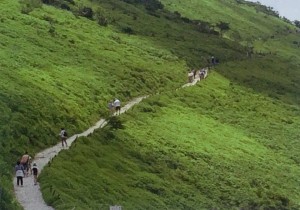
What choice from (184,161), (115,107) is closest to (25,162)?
(184,161)

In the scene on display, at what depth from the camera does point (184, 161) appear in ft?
202

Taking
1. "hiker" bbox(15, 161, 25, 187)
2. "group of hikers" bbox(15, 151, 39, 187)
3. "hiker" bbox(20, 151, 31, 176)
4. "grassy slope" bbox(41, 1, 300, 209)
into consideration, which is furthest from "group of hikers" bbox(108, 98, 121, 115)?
"hiker" bbox(15, 161, 25, 187)

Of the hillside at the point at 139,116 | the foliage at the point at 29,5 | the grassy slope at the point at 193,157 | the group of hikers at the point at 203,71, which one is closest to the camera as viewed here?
the grassy slope at the point at 193,157

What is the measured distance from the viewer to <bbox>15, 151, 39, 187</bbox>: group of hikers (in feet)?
144

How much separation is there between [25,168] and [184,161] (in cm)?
1904

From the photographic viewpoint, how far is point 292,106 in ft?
338

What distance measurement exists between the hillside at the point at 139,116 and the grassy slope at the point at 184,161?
6.4 inches

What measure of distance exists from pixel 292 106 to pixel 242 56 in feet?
133

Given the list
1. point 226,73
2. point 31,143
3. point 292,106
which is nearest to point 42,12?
point 226,73

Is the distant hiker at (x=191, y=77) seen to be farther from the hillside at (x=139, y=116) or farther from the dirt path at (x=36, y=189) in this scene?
the dirt path at (x=36, y=189)

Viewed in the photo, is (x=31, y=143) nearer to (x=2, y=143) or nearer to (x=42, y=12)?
(x=2, y=143)

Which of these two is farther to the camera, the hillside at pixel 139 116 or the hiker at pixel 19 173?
the hillside at pixel 139 116

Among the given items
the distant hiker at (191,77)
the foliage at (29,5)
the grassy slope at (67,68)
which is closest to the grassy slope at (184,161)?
the grassy slope at (67,68)

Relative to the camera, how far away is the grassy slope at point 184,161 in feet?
153
